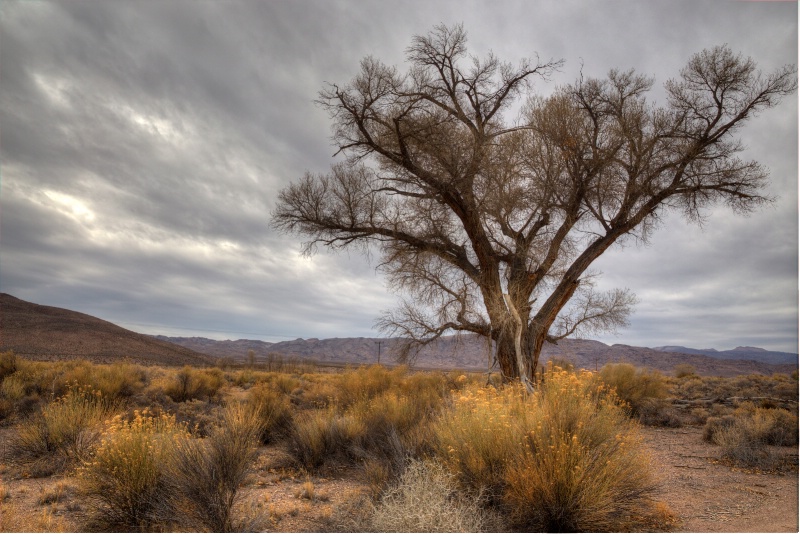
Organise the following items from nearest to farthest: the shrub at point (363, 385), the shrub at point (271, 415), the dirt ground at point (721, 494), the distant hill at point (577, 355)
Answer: the dirt ground at point (721, 494), the shrub at point (271, 415), the shrub at point (363, 385), the distant hill at point (577, 355)

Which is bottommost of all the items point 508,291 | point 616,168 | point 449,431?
point 449,431

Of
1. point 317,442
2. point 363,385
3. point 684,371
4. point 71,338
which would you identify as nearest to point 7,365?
point 363,385

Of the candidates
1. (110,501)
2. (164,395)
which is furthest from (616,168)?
(164,395)

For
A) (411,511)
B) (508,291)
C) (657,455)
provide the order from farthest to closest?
(508,291), (657,455), (411,511)

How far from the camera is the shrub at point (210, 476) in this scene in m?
4.36

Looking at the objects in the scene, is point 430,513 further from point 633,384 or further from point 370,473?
point 633,384

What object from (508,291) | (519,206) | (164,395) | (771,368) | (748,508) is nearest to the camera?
(748,508)

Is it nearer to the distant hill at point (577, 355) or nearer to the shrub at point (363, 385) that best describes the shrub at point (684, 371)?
the distant hill at point (577, 355)

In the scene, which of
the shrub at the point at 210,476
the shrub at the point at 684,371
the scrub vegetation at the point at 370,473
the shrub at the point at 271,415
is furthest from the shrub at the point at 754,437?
the shrub at the point at 684,371

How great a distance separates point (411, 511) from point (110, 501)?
125 inches

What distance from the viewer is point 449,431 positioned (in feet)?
18.0

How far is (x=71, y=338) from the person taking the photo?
66562 millimetres

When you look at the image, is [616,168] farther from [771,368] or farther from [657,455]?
[771,368]

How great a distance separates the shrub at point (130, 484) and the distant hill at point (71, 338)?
58.3 meters
